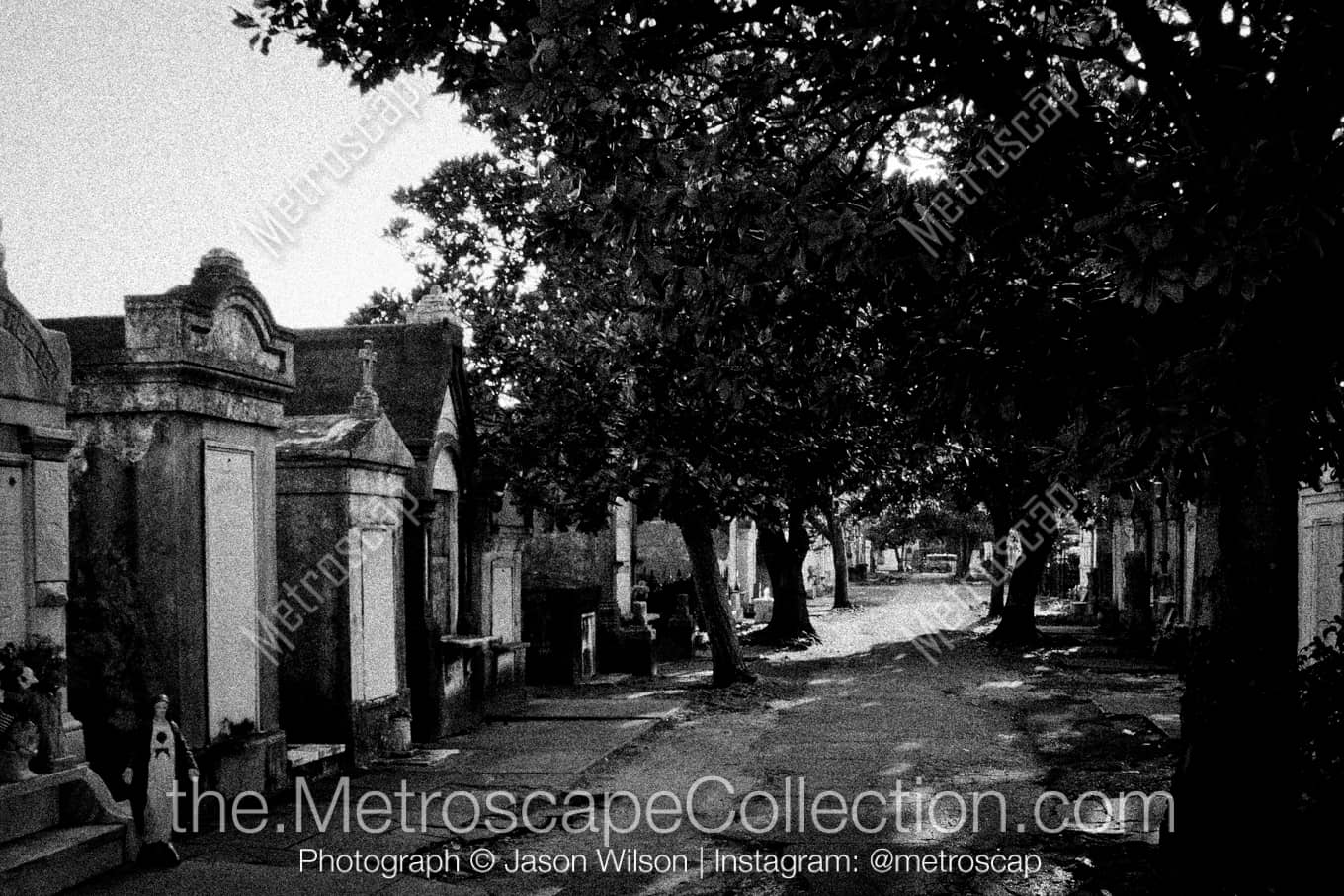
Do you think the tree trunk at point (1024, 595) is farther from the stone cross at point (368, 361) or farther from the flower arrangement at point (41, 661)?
the flower arrangement at point (41, 661)

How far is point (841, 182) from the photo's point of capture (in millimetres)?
8883

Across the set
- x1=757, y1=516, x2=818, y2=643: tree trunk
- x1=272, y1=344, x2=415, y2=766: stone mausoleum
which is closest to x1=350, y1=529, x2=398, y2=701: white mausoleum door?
x1=272, y1=344, x2=415, y2=766: stone mausoleum

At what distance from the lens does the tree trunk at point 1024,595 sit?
26991mm

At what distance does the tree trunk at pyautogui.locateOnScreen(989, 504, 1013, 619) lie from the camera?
2998cm

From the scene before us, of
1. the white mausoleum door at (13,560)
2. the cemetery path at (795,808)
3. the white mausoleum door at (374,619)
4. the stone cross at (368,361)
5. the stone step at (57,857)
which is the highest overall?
the stone cross at (368,361)

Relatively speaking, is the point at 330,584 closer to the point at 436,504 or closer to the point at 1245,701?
the point at 436,504

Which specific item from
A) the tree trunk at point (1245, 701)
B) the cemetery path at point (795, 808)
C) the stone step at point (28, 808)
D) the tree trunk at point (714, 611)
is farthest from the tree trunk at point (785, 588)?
the stone step at point (28, 808)

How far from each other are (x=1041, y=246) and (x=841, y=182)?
1.54m

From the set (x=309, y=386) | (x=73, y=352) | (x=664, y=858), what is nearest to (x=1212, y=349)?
(x=664, y=858)

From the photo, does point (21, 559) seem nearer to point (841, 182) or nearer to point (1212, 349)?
point (841, 182)

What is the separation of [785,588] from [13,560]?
71.6ft

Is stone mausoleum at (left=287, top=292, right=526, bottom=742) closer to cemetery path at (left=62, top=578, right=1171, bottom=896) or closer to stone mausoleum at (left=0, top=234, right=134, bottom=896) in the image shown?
cemetery path at (left=62, top=578, right=1171, bottom=896)

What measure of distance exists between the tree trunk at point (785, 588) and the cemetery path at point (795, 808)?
8.83 metres

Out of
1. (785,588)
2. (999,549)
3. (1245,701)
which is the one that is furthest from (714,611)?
(999,549)
